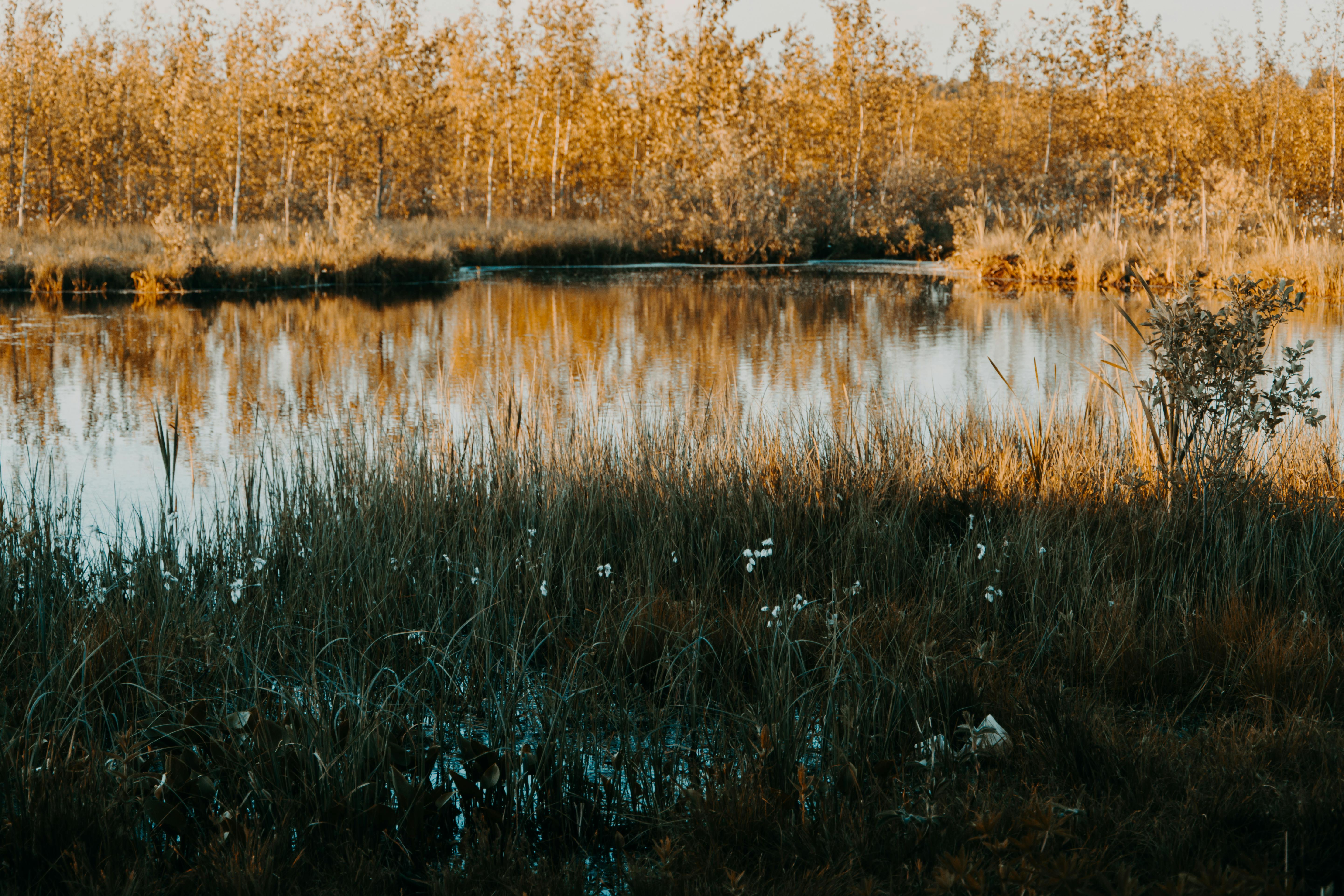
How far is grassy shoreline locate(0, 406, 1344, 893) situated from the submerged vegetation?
13 millimetres

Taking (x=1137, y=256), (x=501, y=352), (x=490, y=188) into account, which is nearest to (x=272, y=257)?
(x=501, y=352)

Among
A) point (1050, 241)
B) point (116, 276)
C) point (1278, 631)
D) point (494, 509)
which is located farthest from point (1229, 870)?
point (1050, 241)

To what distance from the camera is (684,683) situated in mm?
2787

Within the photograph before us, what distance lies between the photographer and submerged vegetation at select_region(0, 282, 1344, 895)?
6.32ft

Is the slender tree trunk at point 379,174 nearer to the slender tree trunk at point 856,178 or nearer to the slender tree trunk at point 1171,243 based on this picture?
the slender tree trunk at point 856,178

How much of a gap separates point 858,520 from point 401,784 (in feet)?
6.64

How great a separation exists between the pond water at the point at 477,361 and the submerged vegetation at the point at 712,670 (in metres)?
1.12

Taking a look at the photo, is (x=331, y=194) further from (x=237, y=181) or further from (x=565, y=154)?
(x=565, y=154)

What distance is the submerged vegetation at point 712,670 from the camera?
1.93m

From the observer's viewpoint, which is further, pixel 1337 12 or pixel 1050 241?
pixel 1337 12

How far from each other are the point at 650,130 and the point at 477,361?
2538 centimetres

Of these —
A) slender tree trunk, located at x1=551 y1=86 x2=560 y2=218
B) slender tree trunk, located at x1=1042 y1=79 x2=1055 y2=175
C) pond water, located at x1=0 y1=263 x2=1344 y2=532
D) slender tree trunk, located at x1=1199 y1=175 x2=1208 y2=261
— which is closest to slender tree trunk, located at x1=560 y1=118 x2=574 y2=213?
slender tree trunk, located at x1=551 y1=86 x2=560 y2=218

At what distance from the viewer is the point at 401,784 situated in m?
2.05

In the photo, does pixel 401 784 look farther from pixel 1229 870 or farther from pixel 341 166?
pixel 341 166
